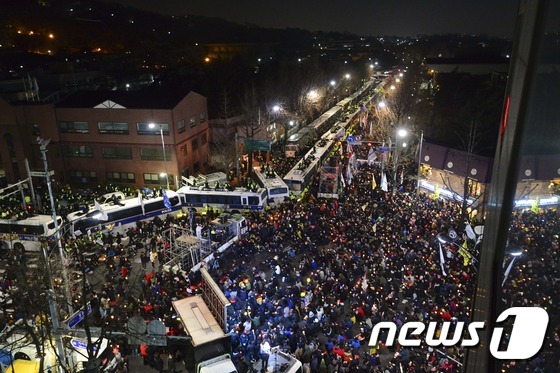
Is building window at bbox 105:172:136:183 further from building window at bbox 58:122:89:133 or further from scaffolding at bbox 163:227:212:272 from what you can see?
scaffolding at bbox 163:227:212:272

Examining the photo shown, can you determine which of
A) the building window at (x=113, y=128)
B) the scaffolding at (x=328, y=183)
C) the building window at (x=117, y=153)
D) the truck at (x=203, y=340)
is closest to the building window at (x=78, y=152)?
the building window at (x=117, y=153)

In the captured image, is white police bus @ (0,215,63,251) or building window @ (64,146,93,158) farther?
building window @ (64,146,93,158)

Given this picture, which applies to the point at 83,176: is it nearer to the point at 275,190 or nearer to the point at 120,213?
the point at 120,213

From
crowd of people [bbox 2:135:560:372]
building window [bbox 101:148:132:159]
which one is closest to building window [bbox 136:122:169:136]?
building window [bbox 101:148:132:159]

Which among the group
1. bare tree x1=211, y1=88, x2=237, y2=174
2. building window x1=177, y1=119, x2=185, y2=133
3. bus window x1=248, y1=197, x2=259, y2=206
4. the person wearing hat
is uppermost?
building window x1=177, y1=119, x2=185, y2=133

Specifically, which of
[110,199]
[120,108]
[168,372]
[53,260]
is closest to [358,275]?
[168,372]

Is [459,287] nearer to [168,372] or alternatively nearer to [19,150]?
[168,372]

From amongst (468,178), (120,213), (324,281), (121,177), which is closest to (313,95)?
(121,177)
